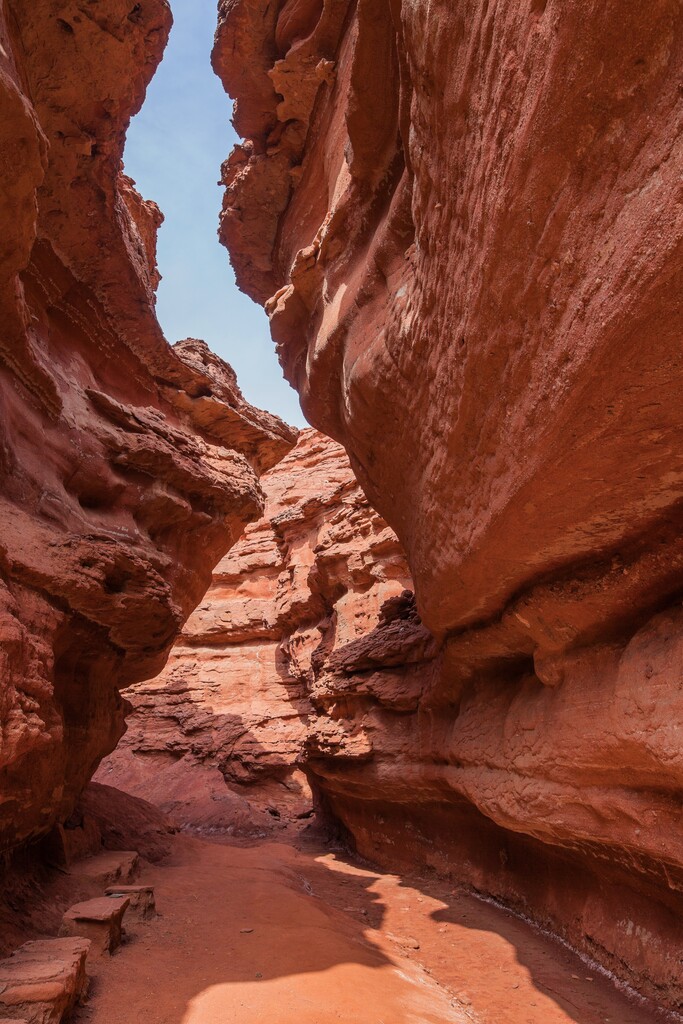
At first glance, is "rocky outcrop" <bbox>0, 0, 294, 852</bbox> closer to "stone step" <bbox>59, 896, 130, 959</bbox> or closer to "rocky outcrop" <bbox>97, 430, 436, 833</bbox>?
"stone step" <bbox>59, 896, 130, 959</bbox>

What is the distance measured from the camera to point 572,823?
470 centimetres

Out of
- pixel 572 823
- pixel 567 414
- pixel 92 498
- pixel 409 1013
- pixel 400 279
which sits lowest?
pixel 409 1013

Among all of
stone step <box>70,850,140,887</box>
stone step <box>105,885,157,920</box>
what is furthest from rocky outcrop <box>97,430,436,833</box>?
stone step <box>105,885,157,920</box>

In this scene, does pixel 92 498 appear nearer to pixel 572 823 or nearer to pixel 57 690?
pixel 57 690

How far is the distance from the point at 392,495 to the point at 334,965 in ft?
14.2

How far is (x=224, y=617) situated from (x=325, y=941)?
1496 centimetres

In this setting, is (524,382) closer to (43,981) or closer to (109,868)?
(43,981)

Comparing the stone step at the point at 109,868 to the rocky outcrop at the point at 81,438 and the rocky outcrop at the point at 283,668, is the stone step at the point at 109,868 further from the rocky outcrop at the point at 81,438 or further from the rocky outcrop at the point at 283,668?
the rocky outcrop at the point at 283,668

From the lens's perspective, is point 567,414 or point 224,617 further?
point 224,617

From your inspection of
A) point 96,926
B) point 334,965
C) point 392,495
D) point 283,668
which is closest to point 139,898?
point 96,926

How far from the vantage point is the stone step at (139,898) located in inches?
220

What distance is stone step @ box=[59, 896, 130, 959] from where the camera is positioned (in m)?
4.59

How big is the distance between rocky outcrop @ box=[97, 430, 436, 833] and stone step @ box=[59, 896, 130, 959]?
16.0 ft

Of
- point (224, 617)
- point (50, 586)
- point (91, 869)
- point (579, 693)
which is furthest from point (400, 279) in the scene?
point (224, 617)
